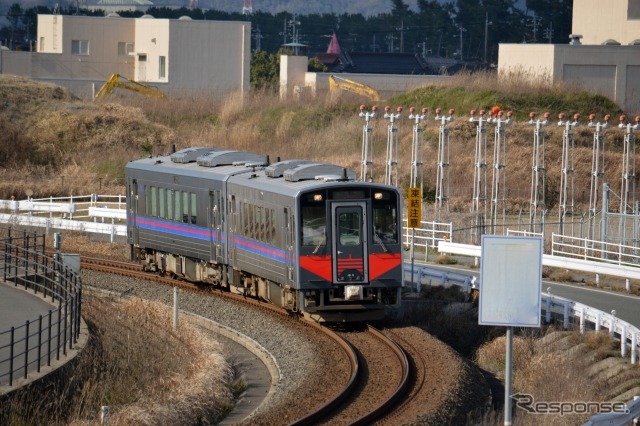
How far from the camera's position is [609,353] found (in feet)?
69.9

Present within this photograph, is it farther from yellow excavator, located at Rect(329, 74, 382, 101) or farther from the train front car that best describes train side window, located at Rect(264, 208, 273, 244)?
yellow excavator, located at Rect(329, 74, 382, 101)

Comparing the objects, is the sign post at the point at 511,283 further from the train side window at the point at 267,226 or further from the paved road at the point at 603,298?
the paved road at the point at 603,298

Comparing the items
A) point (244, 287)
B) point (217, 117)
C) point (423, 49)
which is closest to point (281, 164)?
point (244, 287)

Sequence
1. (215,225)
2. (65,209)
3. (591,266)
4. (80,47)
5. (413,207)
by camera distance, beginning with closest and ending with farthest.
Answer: (215,225)
(413,207)
(591,266)
(65,209)
(80,47)

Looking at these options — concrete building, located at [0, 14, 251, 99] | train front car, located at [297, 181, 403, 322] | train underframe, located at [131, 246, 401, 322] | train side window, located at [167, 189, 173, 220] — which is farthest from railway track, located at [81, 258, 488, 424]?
concrete building, located at [0, 14, 251, 99]

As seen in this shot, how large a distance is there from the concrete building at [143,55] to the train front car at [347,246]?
2245 inches

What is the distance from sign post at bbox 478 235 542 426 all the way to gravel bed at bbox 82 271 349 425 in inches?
206

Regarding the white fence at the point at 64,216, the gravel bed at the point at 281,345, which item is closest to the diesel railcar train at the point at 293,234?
the gravel bed at the point at 281,345

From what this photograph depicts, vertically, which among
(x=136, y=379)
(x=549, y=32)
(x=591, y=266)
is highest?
(x=549, y=32)

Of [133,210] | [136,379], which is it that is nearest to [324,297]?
[136,379]

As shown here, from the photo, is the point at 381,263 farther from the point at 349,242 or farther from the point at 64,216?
the point at 64,216

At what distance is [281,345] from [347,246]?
219cm

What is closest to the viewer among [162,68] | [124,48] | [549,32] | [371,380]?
[371,380]

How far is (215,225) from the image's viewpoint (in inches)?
1080
